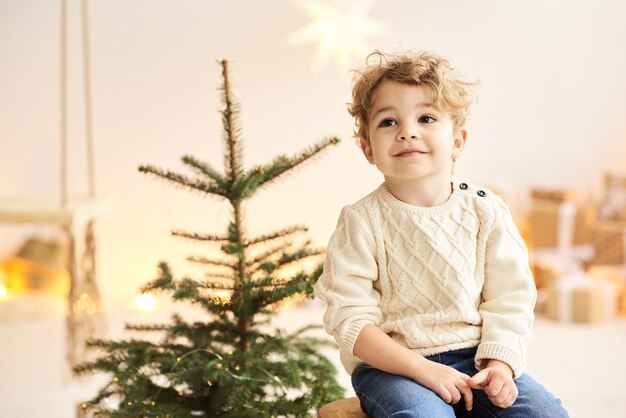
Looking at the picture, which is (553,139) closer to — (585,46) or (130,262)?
(585,46)

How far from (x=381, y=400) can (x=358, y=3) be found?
2.85 meters

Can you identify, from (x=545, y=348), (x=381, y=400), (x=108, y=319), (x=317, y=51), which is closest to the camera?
(x=381, y=400)

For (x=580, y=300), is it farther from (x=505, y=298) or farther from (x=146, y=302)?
(x=505, y=298)

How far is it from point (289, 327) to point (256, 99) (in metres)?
1.09

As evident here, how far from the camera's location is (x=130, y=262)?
398 centimetres

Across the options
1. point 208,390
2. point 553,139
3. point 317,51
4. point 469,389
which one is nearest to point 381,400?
point 469,389

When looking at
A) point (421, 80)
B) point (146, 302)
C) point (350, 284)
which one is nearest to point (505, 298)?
point (350, 284)

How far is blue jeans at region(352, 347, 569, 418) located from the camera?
47.3 inches

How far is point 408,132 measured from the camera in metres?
1.30

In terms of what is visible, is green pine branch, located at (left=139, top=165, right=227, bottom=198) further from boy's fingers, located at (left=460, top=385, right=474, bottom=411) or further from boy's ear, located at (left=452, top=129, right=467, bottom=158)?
boy's fingers, located at (left=460, top=385, right=474, bottom=411)

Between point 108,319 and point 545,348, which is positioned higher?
point 108,319

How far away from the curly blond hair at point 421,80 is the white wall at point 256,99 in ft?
7.97

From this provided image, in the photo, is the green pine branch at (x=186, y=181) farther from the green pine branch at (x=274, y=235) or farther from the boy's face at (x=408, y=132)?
the boy's face at (x=408, y=132)

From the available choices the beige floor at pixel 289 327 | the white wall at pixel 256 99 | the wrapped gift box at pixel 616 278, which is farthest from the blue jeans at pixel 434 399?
the white wall at pixel 256 99
